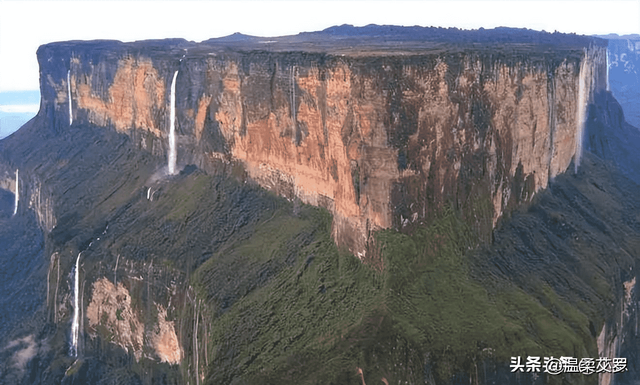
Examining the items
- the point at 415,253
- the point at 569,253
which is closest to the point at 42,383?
the point at 415,253

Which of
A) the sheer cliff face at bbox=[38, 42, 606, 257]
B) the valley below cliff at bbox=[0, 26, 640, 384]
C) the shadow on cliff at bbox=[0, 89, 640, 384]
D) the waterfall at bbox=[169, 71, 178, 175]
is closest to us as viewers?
the shadow on cliff at bbox=[0, 89, 640, 384]

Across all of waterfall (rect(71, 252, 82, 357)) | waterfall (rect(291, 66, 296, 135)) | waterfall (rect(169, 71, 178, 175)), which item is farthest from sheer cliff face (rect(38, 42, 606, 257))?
waterfall (rect(71, 252, 82, 357))

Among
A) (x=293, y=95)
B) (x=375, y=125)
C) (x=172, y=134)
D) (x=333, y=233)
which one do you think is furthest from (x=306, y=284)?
(x=172, y=134)

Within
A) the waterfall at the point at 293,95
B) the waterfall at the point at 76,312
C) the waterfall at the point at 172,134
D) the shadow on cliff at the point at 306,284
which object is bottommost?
the waterfall at the point at 76,312

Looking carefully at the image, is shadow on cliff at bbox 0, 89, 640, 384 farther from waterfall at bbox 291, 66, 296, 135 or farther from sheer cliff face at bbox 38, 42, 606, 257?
waterfall at bbox 291, 66, 296, 135

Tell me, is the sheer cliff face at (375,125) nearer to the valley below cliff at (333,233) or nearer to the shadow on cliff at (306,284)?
the valley below cliff at (333,233)

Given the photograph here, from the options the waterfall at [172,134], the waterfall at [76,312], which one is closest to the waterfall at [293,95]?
the waterfall at [172,134]

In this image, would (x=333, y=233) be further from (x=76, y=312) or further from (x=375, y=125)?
(x=76, y=312)
